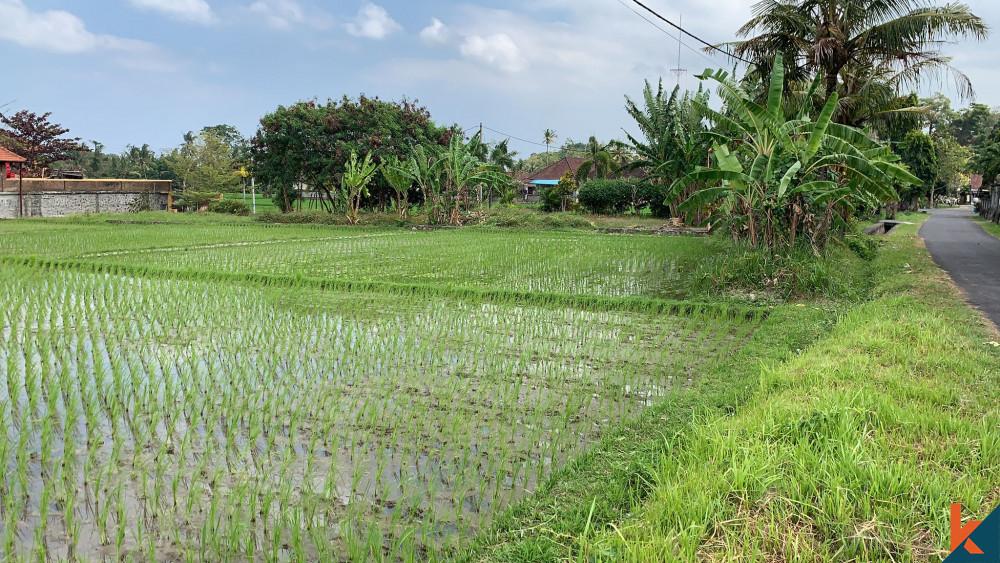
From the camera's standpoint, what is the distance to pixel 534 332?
611cm

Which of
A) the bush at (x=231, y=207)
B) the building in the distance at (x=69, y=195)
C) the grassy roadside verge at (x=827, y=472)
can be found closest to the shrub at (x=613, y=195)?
the bush at (x=231, y=207)

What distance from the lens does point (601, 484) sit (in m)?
2.77

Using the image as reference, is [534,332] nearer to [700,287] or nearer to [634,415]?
[634,415]

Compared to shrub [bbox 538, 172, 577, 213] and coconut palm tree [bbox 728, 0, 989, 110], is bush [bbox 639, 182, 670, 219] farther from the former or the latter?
coconut palm tree [bbox 728, 0, 989, 110]

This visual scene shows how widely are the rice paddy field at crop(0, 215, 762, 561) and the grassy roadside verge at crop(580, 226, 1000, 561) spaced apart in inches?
26.6

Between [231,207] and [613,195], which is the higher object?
[613,195]

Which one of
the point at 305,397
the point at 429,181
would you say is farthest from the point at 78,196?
the point at 305,397

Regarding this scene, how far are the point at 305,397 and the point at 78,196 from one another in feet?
87.4

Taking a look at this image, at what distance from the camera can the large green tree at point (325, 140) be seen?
893 inches

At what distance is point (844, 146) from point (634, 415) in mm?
6083

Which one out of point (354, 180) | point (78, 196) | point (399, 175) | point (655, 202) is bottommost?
point (655, 202)

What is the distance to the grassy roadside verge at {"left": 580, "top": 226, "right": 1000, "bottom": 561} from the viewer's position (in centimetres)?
221

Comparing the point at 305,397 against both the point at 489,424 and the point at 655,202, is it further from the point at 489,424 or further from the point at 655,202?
the point at 655,202

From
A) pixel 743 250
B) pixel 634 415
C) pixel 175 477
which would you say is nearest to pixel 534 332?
pixel 634 415
